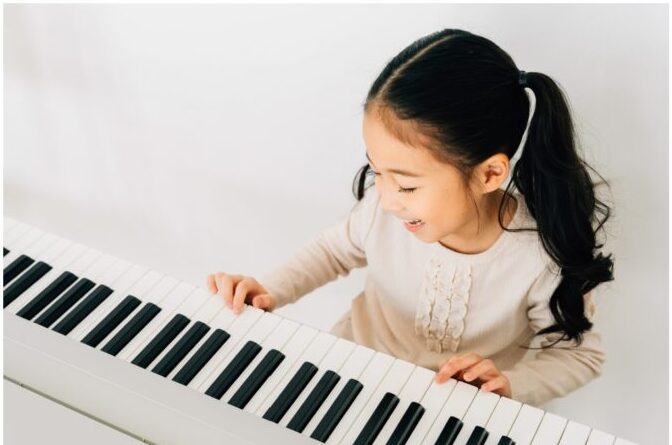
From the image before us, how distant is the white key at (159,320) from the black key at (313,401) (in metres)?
0.24

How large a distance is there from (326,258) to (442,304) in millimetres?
226

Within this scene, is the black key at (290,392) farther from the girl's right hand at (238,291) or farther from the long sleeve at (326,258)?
the long sleeve at (326,258)

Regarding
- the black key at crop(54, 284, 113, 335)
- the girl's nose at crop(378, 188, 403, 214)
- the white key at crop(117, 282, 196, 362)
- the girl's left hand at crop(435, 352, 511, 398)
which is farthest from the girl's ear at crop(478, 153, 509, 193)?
the black key at crop(54, 284, 113, 335)

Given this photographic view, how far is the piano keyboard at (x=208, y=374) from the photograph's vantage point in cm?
100

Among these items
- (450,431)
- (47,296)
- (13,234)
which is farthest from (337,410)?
(13,234)

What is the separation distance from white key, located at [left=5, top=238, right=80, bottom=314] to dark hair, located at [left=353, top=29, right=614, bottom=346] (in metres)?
0.50

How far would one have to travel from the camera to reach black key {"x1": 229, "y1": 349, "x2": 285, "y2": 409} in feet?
3.53

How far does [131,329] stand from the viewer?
1.16 meters

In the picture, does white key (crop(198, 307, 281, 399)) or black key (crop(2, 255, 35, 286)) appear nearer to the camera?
white key (crop(198, 307, 281, 399))

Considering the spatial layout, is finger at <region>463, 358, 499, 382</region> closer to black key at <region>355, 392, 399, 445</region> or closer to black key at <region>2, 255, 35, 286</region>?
black key at <region>355, 392, 399, 445</region>

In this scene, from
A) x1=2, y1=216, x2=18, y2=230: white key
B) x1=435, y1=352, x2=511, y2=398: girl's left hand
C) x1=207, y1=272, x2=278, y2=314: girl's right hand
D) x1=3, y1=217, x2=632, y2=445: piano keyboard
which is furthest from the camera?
x1=2, y1=216, x2=18, y2=230: white key

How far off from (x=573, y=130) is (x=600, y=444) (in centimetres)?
44

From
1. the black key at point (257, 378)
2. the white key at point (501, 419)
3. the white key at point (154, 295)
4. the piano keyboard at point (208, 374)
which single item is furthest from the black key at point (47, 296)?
the white key at point (501, 419)

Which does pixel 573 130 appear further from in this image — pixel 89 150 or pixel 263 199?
pixel 89 150
